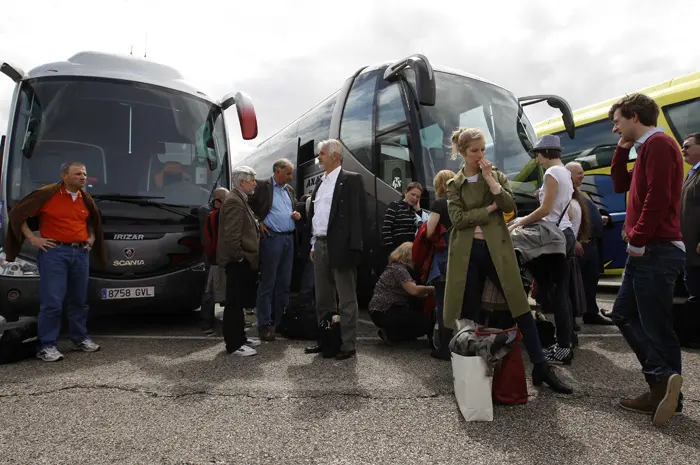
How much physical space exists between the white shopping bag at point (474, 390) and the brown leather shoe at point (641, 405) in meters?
0.84

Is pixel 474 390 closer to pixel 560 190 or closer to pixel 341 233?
pixel 560 190

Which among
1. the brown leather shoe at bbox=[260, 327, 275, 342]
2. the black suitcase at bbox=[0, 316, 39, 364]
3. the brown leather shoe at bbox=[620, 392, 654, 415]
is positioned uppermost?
the black suitcase at bbox=[0, 316, 39, 364]

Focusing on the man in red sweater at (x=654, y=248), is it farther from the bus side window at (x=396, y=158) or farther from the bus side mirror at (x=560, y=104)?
the bus side mirror at (x=560, y=104)

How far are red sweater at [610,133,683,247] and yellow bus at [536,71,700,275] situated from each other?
12.2ft

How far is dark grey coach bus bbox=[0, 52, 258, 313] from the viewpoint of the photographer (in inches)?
217

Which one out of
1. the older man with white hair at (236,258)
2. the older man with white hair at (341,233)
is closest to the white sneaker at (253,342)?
the older man with white hair at (236,258)

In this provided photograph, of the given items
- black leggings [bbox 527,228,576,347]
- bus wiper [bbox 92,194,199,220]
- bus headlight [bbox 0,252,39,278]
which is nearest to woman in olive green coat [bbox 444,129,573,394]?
black leggings [bbox 527,228,576,347]

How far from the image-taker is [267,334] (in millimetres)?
5328

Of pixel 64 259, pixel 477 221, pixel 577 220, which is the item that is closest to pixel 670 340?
pixel 477 221

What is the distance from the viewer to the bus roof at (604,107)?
7734mm

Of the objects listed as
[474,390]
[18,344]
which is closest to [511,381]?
[474,390]

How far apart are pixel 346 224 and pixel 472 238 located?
1.31 metres

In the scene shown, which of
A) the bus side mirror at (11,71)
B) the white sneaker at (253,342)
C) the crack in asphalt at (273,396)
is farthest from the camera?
the bus side mirror at (11,71)

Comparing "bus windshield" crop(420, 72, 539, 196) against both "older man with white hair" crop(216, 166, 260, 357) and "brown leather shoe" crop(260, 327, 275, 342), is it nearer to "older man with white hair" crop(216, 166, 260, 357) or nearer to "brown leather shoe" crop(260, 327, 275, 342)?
"older man with white hair" crop(216, 166, 260, 357)
